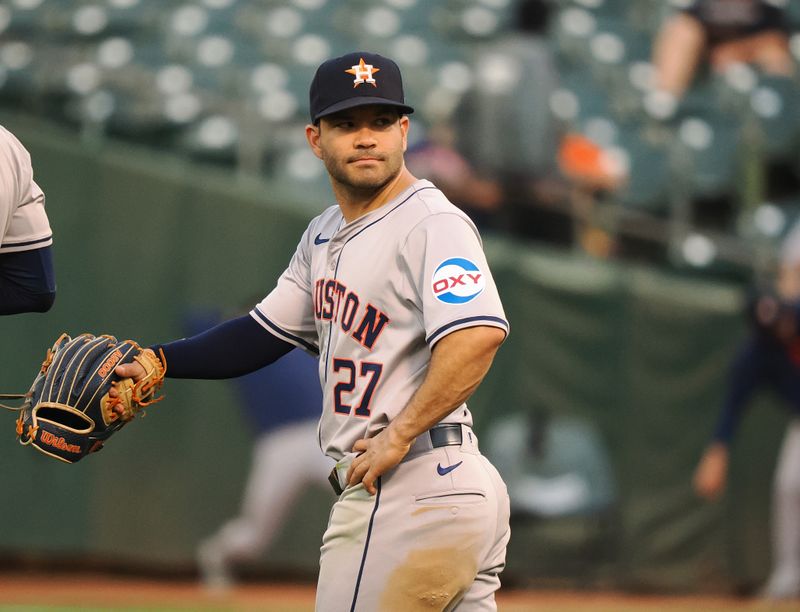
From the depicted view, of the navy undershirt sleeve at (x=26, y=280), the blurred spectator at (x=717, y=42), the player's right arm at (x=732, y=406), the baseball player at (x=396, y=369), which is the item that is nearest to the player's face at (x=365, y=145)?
the baseball player at (x=396, y=369)

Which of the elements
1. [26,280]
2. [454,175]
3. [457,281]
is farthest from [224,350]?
[454,175]

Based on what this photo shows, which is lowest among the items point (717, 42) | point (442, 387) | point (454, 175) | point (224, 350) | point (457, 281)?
point (442, 387)

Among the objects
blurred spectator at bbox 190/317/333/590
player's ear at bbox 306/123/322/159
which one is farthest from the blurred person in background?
player's ear at bbox 306/123/322/159

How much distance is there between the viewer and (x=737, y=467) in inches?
352

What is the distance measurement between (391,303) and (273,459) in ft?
17.2

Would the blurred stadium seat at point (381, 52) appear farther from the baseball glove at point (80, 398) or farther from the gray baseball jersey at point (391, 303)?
the gray baseball jersey at point (391, 303)

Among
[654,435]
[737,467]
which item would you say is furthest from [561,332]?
[737,467]

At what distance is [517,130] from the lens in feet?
27.8

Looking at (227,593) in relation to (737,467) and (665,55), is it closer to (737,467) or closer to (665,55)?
(737,467)

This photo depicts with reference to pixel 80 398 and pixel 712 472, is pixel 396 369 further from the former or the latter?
pixel 712 472

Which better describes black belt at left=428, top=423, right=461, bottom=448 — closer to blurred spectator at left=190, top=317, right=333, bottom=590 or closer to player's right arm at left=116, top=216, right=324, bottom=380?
player's right arm at left=116, top=216, right=324, bottom=380

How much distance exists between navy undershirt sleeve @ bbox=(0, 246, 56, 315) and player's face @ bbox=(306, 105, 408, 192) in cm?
87

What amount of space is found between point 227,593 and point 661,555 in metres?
2.97

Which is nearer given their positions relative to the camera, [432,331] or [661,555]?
[432,331]
